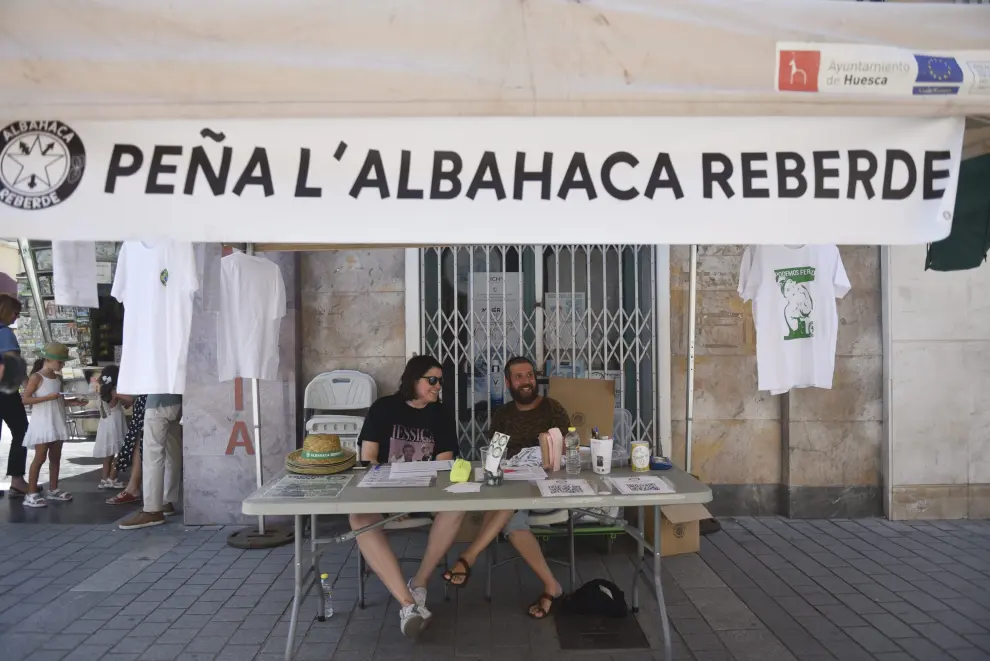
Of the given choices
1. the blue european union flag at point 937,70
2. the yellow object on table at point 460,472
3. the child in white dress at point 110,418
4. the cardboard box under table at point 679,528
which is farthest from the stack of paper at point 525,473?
the child in white dress at point 110,418

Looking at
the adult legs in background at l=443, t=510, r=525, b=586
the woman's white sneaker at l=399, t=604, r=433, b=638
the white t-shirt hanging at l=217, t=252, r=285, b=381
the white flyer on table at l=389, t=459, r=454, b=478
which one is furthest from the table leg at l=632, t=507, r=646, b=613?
the white t-shirt hanging at l=217, t=252, r=285, b=381

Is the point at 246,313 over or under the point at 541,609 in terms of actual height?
over

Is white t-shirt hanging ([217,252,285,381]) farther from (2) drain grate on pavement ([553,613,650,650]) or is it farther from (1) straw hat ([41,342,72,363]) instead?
(1) straw hat ([41,342,72,363])

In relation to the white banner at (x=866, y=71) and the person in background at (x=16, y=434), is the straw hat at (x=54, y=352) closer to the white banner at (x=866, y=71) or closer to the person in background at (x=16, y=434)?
the person in background at (x=16, y=434)

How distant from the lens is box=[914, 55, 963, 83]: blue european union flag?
76.3 inches

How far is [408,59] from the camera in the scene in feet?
6.30

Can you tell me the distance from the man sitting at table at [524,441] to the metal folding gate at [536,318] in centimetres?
144

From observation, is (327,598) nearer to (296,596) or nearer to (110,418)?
(296,596)

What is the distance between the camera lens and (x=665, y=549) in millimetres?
4828

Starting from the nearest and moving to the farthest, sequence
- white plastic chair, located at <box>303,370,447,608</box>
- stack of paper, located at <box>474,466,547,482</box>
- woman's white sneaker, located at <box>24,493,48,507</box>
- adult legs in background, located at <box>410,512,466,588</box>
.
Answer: stack of paper, located at <box>474,466,547,482</box>, adult legs in background, located at <box>410,512,466,588</box>, white plastic chair, located at <box>303,370,447,608</box>, woman's white sneaker, located at <box>24,493,48,507</box>

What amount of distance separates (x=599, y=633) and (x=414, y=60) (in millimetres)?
3181

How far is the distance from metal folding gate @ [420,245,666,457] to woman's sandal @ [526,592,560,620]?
2.13 metres

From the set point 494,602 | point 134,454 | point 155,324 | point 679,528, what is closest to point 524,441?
point 494,602

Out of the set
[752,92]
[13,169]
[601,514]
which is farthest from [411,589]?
[752,92]
